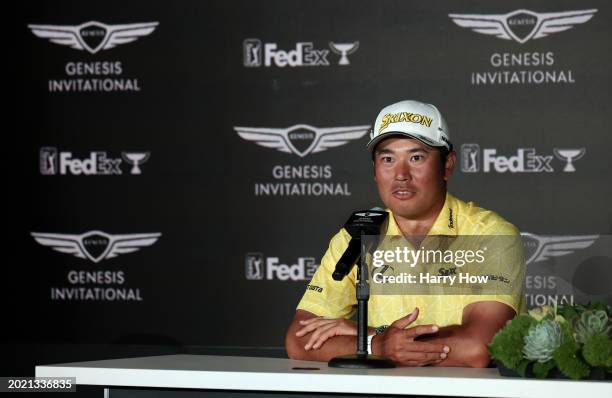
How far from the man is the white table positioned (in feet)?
0.65

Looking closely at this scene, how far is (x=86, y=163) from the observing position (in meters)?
4.84

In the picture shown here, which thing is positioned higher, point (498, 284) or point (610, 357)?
point (498, 284)

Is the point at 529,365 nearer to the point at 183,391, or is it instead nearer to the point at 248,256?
the point at 183,391

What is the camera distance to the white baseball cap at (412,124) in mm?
3057

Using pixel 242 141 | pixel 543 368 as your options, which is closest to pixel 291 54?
pixel 242 141

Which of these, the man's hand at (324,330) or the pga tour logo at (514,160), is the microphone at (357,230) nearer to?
the man's hand at (324,330)

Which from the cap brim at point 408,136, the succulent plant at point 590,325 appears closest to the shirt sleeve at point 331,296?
the cap brim at point 408,136

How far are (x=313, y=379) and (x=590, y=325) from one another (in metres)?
0.63

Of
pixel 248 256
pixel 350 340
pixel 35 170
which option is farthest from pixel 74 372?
pixel 35 170

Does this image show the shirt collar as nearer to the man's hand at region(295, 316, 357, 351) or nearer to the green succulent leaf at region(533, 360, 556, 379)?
the man's hand at region(295, 316, 357, 351)

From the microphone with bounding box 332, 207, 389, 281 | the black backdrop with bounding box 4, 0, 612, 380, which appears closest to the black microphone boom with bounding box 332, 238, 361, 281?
the microphone with bounding box 332, 207, 389, 281

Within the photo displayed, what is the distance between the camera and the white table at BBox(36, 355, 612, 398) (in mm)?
2211

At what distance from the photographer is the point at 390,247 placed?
2.99 metres

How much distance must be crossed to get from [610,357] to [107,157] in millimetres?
3092
